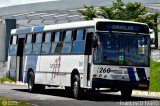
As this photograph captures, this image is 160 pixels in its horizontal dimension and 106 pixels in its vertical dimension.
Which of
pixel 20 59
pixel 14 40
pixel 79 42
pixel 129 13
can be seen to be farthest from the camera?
pixel 129 13

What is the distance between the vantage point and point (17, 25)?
6750cm

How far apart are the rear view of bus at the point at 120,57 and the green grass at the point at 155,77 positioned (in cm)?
855

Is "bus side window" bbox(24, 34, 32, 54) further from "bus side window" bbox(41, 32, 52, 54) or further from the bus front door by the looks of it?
"bus side window" bbox(41, 32, 52, 54)

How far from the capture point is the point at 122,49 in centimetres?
1981

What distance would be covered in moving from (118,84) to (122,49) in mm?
1254

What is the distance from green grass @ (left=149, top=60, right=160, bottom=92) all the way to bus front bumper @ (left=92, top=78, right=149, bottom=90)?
8510 millimetres

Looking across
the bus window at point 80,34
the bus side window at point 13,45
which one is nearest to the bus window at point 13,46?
the bus side window at point 13,45

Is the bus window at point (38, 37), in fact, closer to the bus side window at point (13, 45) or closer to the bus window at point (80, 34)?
the bus side window at point (13, 45)

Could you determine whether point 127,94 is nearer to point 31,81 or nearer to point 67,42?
point 67,42

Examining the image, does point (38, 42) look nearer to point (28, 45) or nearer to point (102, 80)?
point (28, 45)

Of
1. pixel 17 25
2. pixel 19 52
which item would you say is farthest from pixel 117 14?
pixel 17 25

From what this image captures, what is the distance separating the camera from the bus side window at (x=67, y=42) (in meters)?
21.7

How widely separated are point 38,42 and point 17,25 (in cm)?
4307

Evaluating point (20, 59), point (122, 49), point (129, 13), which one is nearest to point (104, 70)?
point (122, 49)
